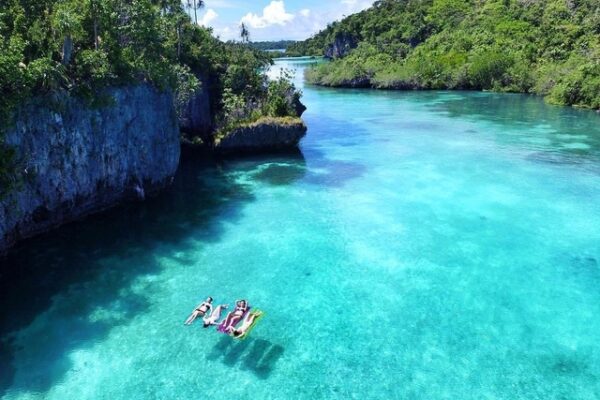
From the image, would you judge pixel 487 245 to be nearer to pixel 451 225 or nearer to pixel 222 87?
pixel 451 225

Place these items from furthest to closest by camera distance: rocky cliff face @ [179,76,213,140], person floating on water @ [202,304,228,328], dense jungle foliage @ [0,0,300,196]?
rocky cliff face @ [179,76,213,140] → dense jungle foliage @ [0,0,300,196] → person floating on water @ [202,304,228,328]

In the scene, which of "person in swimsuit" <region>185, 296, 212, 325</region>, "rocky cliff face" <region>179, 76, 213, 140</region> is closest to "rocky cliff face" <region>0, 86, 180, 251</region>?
"rocky cliff face" <region>179, 76, 213, 140</region>

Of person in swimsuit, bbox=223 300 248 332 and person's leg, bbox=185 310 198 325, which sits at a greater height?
person in swimsuit, bbox=223 300 248 332

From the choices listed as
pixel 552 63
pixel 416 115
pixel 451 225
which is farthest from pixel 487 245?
pixel 552 63

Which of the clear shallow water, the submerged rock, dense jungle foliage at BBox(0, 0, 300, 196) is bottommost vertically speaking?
the clear shallow water

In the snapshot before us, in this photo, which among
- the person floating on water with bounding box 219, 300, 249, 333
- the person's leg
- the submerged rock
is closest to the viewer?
the person floating on water with bounding box 219, 300, 249, 333

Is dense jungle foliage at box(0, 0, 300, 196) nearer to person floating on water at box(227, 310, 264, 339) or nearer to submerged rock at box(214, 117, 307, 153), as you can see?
submerged rock at box(214, 117, 307, 153)

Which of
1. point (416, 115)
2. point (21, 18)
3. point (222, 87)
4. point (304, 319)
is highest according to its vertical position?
point (21, 18)

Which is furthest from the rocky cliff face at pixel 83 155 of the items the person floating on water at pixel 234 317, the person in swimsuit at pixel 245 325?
the person in swimsuit at pixel 245 325
